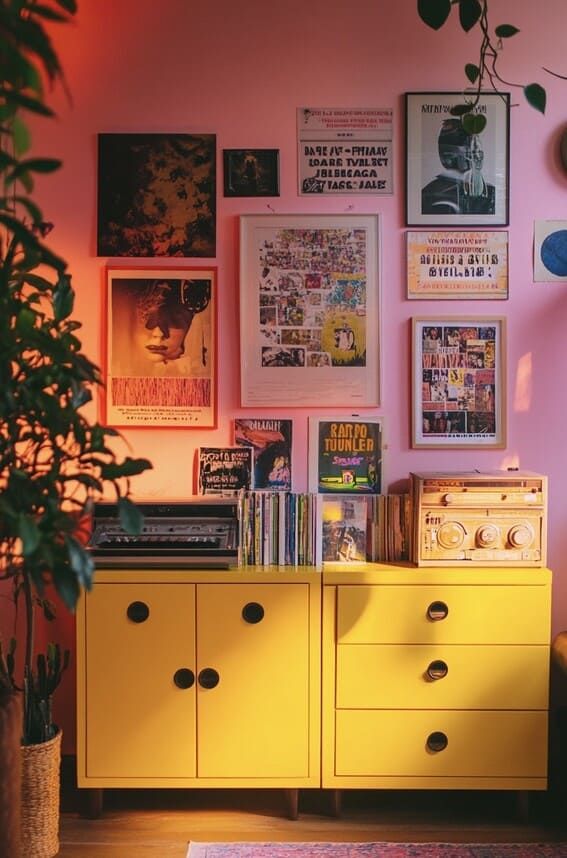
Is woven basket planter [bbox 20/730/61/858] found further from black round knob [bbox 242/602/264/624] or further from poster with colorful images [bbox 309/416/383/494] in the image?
poster with colorful images [bbox 309/416/383/494]

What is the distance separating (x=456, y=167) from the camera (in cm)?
292

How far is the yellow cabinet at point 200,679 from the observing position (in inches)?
103

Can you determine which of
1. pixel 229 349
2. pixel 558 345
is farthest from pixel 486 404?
pixel 229 349

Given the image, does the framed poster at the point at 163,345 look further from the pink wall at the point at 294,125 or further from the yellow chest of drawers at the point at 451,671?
the yellow chest of drawers at the point at 451,671

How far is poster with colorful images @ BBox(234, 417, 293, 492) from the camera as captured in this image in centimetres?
295

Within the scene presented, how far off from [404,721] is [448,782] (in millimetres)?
234

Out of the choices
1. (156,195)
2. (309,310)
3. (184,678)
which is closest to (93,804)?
(184,678)

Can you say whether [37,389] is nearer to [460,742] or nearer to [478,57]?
[460,742]

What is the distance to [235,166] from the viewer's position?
2920mm

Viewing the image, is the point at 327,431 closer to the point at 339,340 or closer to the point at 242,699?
the point at 339,340

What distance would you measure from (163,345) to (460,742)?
1.60 metres

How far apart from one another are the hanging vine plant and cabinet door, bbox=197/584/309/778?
1.56 m

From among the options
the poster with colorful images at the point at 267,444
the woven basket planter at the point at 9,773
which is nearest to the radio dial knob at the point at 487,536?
the poster with colorful images at the point at 267,444

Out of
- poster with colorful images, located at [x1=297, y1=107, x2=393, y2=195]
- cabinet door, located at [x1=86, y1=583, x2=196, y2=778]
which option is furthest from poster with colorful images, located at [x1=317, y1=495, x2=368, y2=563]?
poster with colorful images, located at [x1=297, y1=107, x2=393, y2=195]
